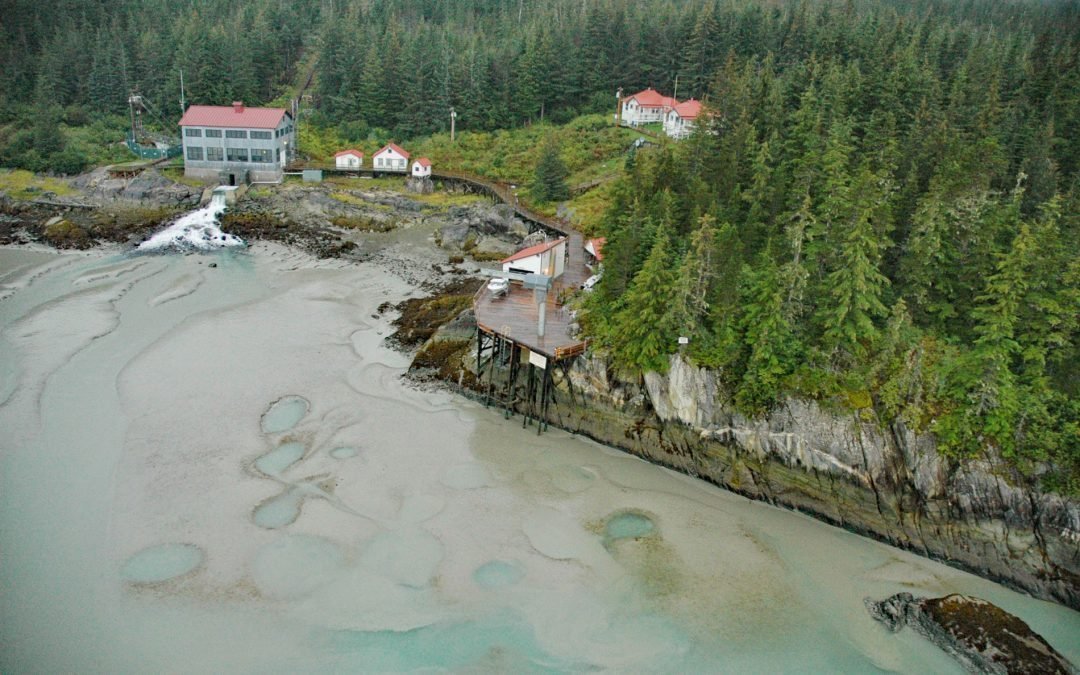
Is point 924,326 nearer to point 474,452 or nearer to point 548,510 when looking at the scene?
point 548,510

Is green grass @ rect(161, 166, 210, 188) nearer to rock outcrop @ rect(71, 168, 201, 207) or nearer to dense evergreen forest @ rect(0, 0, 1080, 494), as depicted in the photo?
rock outcrop @ rect(71, 168, 201, 207)

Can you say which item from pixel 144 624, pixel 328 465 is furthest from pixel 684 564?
pixel 144 624

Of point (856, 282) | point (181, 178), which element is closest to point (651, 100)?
point (181, 178)

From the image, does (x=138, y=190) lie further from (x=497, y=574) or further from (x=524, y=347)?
(x=497, y=574)

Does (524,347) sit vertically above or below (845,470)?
above

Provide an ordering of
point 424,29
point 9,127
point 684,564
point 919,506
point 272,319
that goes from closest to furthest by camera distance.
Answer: point 684,564 < point 919,506 < point 272,319 < point 9,127 < point 424,29

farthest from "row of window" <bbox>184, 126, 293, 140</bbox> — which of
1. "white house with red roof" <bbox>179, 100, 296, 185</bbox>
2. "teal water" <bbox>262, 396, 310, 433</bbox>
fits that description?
"teal water" <bbox>262, 396, 310, 433</bbox>
